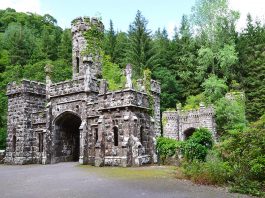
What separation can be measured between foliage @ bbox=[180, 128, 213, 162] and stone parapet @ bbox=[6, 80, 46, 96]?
1361 centimetres

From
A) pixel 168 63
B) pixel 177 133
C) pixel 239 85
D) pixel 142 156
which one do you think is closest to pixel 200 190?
pixel 142 156

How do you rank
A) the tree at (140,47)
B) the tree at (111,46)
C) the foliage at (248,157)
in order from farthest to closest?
the tree at (111,46), the tree at (140,47), the foliage at (248,157)

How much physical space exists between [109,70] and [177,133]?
9794 mm

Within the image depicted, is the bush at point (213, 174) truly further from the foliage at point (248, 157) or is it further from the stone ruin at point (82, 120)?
the stone ruin at point (82, 120)

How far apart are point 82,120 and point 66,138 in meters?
3.65

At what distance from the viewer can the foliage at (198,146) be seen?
1659cm

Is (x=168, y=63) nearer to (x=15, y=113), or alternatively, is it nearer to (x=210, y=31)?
(x=210, y=31)

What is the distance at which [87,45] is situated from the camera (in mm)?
24969

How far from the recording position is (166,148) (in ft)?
64.2

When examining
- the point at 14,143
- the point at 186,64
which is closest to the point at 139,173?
the point at 14,143

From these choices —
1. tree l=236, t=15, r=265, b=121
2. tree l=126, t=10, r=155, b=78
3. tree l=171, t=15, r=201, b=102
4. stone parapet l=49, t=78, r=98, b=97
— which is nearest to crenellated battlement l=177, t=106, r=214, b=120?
tree l=236, t=15, r=265, b=121

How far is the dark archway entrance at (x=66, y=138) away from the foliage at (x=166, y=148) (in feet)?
20.3

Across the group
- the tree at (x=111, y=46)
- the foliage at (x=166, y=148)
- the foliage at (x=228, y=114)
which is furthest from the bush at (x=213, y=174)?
the tree at (x=111, y=46)

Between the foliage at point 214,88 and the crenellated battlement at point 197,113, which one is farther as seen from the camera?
the foliage at point 214,88
